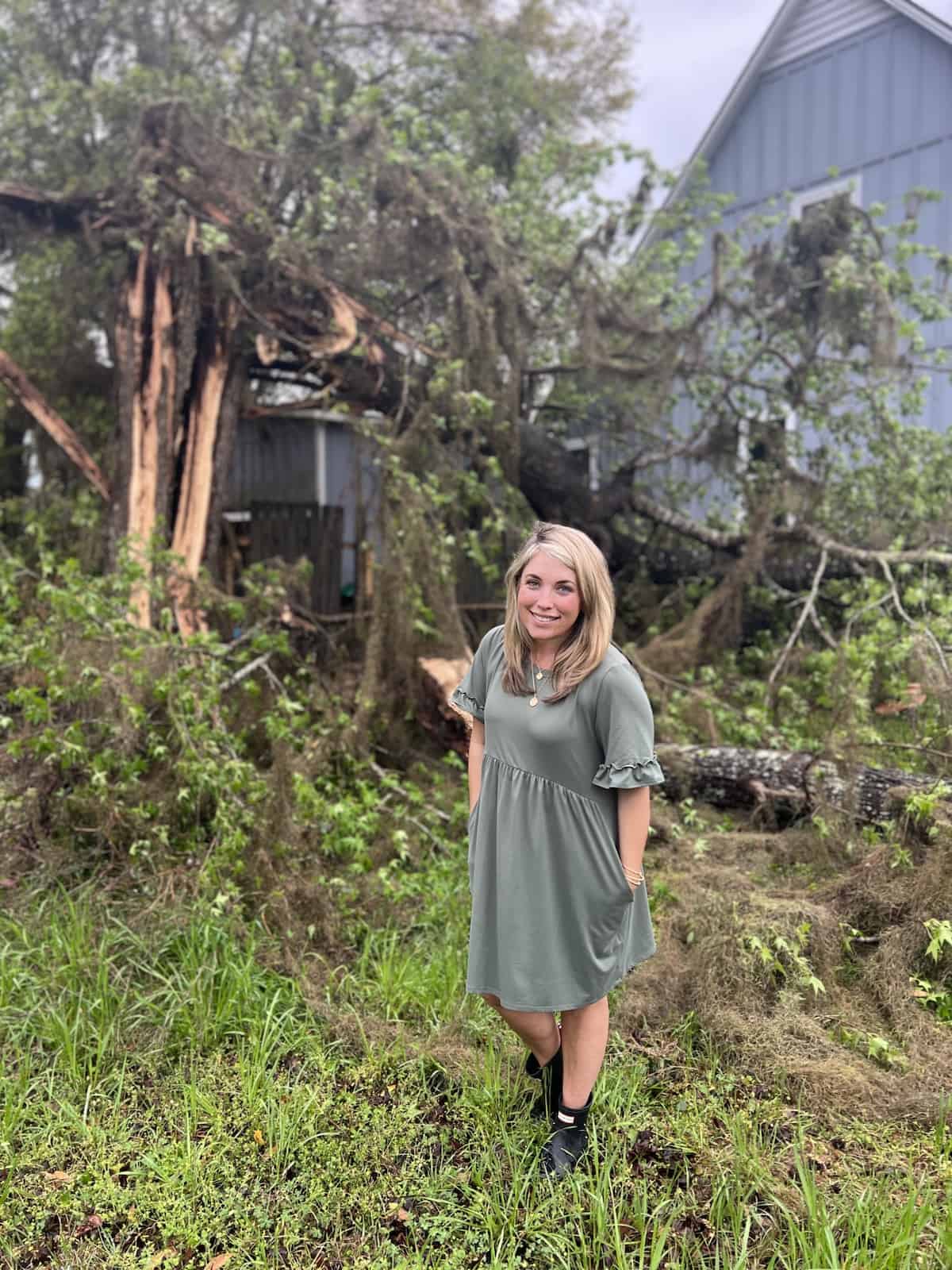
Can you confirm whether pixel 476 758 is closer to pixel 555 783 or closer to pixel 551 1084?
pixel 555 783

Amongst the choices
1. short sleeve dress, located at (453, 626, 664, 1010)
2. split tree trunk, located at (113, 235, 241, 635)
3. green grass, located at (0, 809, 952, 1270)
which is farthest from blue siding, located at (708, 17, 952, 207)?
green grass, located at (0, 809, 952, 1270)

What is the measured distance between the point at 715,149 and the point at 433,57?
12.4 feet

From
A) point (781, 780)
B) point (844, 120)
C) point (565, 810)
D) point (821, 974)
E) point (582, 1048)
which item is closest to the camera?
point (565, 810)

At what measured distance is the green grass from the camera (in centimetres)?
250

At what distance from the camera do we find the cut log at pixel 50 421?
6895mm

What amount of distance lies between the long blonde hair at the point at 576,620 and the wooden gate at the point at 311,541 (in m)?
5.38

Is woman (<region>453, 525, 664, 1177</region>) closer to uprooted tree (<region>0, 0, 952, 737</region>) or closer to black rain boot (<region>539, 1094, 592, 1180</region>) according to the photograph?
black rain boot (<region>539, 1094, 592, 1180</region>)

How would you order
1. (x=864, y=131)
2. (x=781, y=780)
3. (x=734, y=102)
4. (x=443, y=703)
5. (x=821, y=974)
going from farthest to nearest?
(x=734, y=102), (x=864, y=131), (x=443, y=703), (x=781, y=780), (x=821, y=974)

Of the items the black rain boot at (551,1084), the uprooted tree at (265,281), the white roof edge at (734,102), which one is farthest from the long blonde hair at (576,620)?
the white roof edge at (734,102)

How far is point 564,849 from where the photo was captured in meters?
2.57

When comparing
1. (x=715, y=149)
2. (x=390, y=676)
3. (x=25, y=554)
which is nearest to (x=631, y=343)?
(x=390, y=676)

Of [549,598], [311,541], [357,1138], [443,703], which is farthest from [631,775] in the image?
[311,541]

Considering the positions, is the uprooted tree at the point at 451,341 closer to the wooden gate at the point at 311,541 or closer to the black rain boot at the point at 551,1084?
the wooden gate at the point at 311,541

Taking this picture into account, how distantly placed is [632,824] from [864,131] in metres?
10.8
